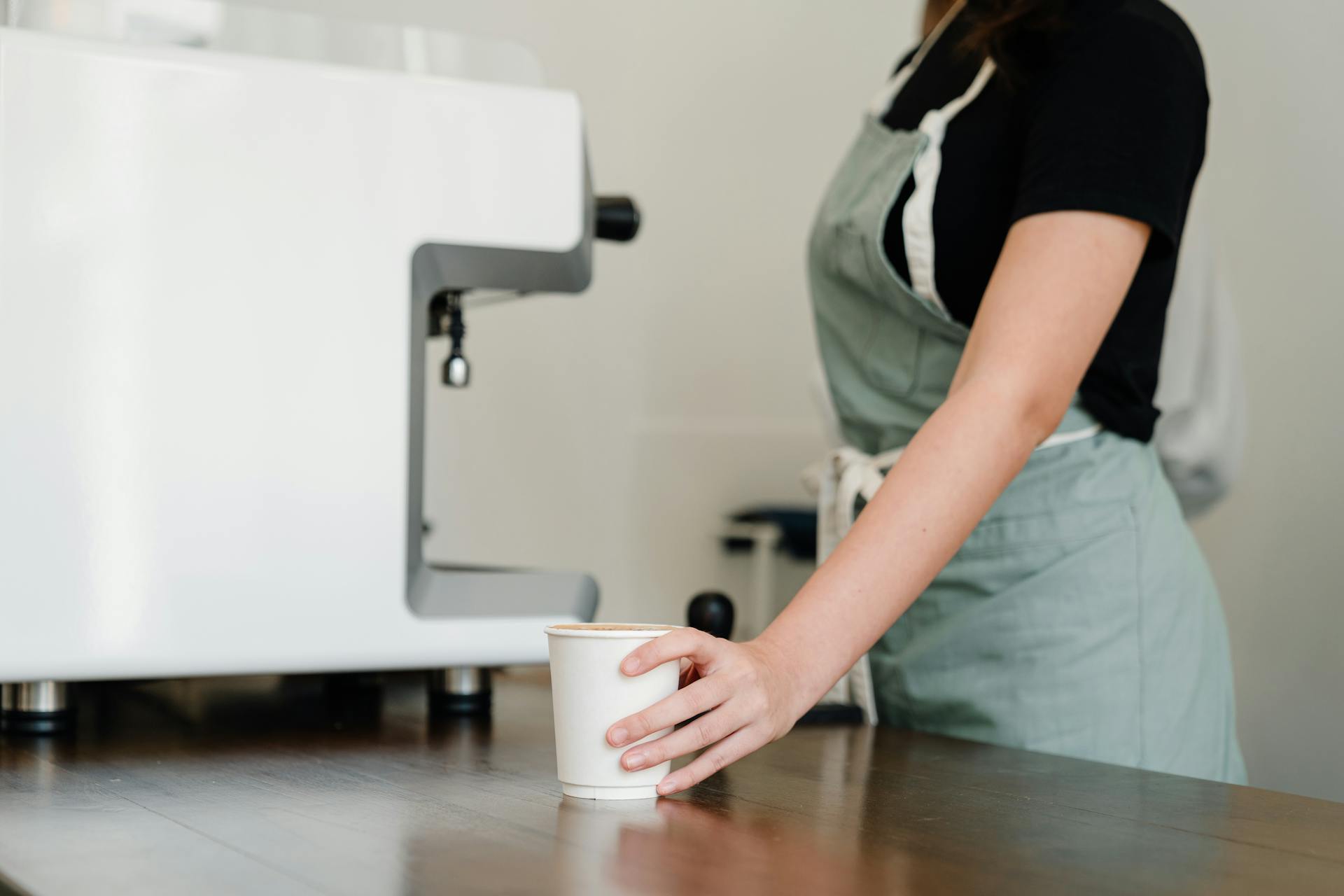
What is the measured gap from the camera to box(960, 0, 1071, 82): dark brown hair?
3.25 ft

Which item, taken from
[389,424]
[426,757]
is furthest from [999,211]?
[426,757]

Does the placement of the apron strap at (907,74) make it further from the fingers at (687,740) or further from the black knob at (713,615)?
the fingers at (687,740)

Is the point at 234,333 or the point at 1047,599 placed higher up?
the point at 234,333

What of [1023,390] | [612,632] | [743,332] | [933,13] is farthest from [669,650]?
[743,332]

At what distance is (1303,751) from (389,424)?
1.10 metres

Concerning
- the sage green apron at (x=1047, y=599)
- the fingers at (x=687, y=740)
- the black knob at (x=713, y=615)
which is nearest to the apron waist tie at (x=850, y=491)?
the sage green apron at (x=1047, y=599)

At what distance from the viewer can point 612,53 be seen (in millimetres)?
1892

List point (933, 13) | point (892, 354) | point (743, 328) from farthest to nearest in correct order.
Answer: point (743, 328)
point (933, 13)
point (892, 354)

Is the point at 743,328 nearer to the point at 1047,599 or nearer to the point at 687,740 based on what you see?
the point at 1047,599

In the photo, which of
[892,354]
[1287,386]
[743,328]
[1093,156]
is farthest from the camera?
[743,328]

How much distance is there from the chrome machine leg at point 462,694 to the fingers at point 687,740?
1.03 ft

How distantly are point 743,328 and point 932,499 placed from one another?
127cm

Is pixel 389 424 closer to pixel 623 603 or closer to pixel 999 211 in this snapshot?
pixel 999 211

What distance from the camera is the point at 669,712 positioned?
2.10 feet
